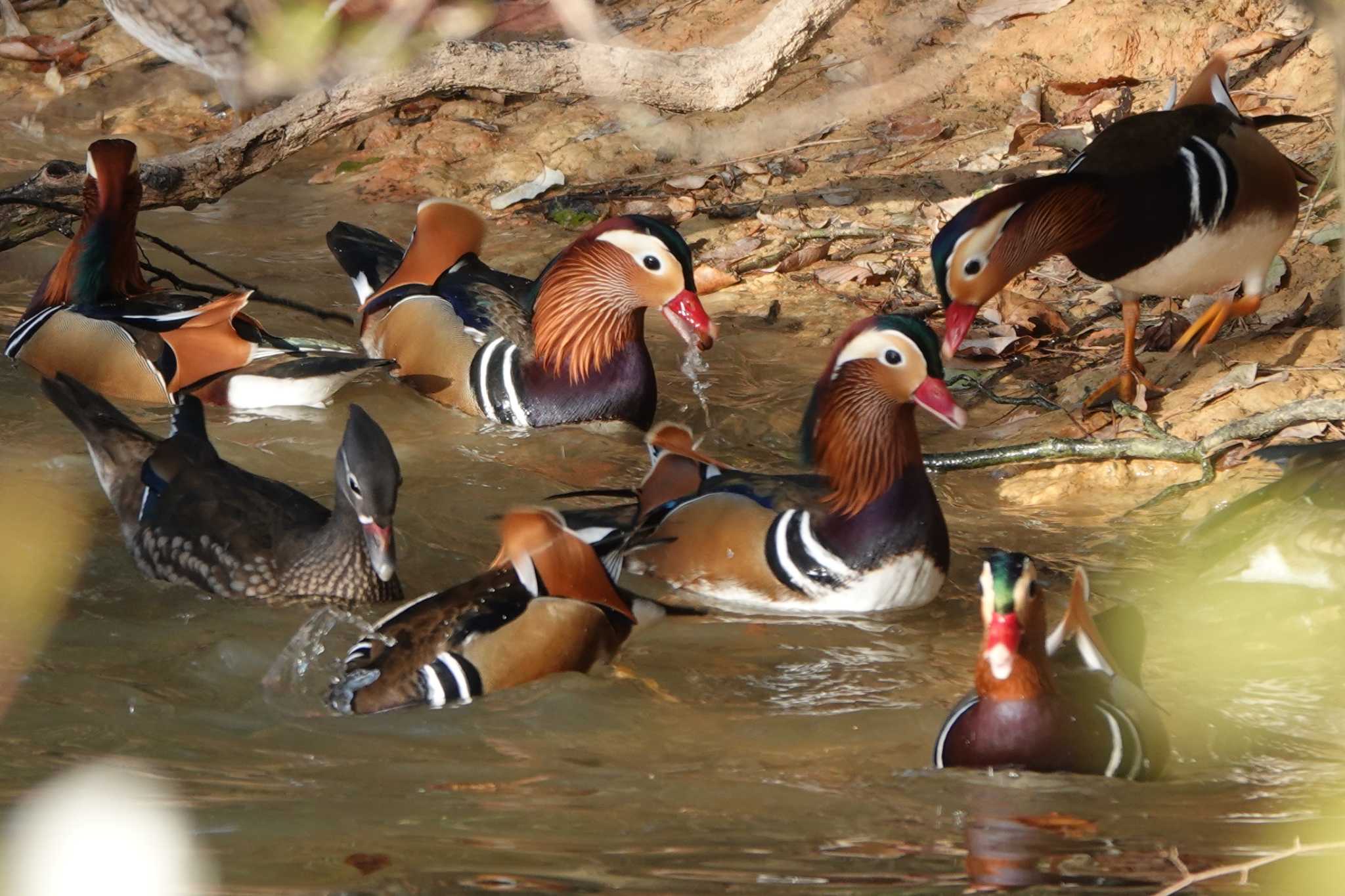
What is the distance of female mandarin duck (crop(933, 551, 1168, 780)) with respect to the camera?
3344 mm

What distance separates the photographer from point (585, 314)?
6.38 metres

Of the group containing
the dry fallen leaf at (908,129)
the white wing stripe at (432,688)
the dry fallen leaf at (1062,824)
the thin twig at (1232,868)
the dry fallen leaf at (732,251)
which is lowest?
the dry fallen leaf at (1062,824)

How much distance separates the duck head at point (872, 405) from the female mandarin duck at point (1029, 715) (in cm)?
117

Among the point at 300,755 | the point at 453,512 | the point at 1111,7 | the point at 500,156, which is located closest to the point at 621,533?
the point at 453,512

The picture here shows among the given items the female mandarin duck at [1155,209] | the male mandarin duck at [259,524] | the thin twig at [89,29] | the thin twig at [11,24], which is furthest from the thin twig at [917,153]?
the thin twig at [11,24]

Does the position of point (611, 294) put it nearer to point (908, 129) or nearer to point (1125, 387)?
point (1125, 387)

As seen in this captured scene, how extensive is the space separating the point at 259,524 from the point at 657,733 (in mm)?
1476

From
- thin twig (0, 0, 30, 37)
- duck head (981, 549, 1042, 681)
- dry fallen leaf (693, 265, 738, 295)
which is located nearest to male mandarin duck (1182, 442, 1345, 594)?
duck head (981, 549, 1042, 681)

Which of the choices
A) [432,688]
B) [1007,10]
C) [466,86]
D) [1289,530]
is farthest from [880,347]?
[1007,10]

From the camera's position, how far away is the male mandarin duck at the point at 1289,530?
4.29 metres

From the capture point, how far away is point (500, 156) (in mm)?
8812

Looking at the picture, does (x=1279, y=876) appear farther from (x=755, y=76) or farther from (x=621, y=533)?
(x=755, y=76)

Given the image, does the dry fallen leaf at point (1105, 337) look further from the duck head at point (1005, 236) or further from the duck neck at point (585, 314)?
the duck neck at point (585, 314)

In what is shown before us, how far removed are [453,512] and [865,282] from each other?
276 cm
